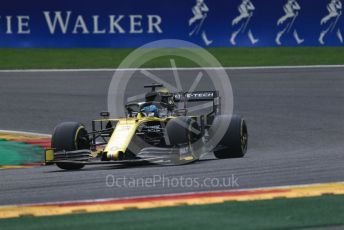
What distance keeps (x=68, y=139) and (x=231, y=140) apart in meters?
2.32

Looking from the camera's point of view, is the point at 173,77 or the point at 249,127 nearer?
the point at 249,127

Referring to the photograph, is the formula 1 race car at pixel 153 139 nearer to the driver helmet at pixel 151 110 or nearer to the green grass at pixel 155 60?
the driver helmet at pixel 151 110

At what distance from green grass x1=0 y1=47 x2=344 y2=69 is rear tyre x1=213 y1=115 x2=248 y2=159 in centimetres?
1215

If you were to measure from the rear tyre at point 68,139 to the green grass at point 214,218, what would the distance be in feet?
13.6

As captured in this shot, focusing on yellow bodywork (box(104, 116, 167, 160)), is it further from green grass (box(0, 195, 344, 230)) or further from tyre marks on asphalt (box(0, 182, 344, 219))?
green grass (box(0, 195, 344, 230))

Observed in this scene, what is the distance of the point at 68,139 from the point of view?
12.6 m

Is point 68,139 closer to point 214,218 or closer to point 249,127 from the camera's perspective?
point 214,218

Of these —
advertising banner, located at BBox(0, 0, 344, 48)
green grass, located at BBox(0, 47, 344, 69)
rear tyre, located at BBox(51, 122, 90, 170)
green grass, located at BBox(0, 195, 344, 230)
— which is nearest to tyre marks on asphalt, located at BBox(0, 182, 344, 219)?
green grass, located at BBox(0, 195, 344, 230)

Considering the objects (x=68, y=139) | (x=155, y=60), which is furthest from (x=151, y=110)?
(x=155, y=60)

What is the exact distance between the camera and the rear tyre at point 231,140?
13.5 metres

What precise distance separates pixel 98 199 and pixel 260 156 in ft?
15.5

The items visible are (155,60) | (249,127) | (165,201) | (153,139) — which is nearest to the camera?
(165,201)

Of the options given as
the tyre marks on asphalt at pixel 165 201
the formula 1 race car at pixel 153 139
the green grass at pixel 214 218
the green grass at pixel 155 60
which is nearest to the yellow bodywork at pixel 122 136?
the formula 1 race car at pixel 153 139

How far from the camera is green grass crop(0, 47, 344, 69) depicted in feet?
85.1
